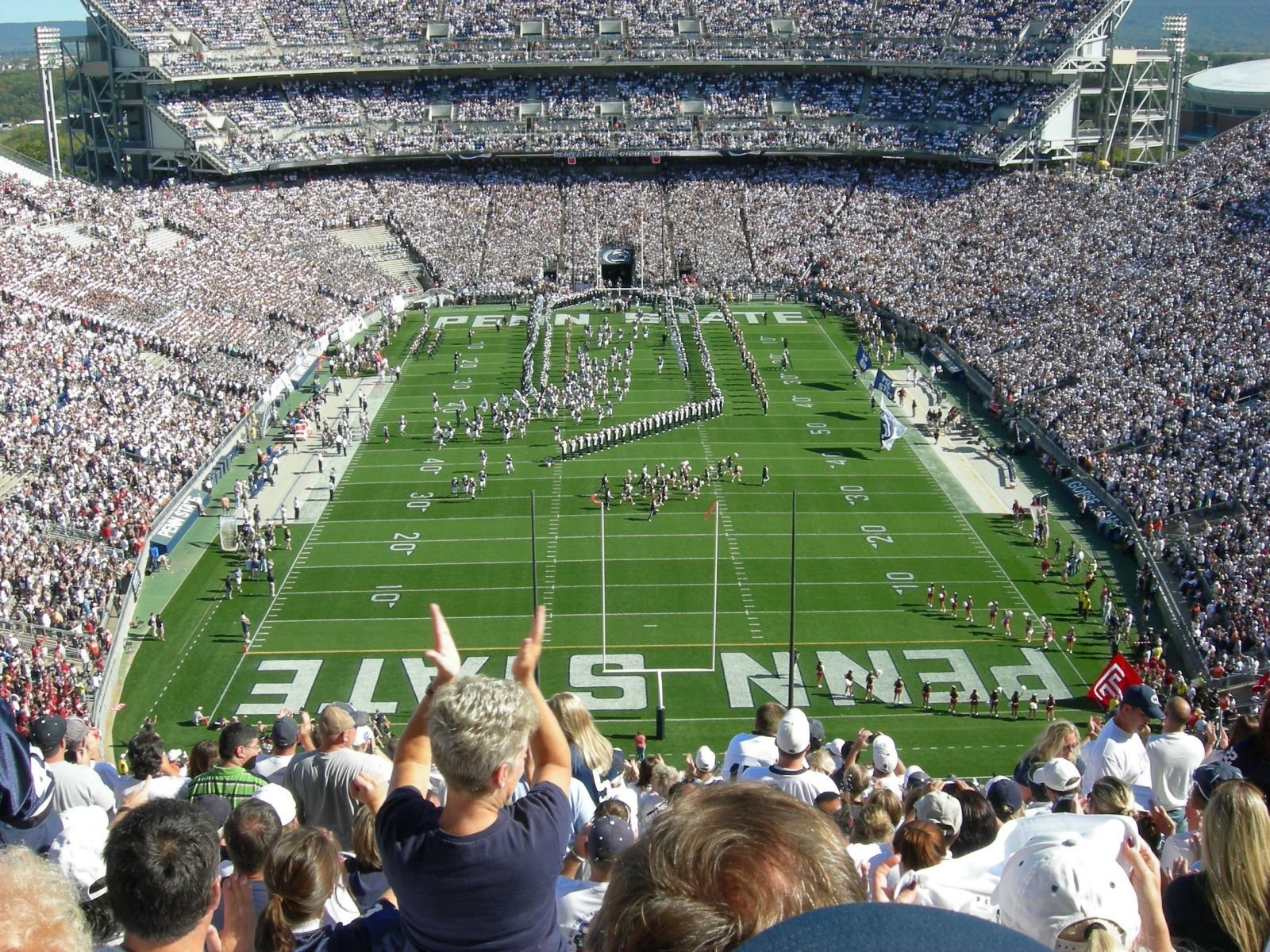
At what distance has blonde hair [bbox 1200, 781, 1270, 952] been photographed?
12.7 ft

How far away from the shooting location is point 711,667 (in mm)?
23406

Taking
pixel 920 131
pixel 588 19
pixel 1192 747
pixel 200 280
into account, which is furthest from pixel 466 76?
pixel 1192 747

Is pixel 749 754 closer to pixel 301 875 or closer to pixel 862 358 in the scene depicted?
pixel 301 875

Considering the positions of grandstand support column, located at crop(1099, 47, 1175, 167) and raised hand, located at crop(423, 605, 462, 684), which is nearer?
raised hand, located at crop(423, 605, 462, 684)

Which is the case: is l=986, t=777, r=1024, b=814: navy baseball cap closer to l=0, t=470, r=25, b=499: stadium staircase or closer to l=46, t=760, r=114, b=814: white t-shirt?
l=46, t=760, r=114, b=814: white t-shirt

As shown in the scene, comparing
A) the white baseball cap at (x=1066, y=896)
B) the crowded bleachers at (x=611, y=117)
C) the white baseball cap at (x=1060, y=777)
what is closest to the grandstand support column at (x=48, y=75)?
the crowded bleachers at (x=611, y=117)

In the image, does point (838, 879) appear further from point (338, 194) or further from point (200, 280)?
point (338, 194)

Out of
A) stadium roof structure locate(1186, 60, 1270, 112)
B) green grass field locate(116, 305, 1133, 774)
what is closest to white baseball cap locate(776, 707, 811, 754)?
green grass field locate(116, 305, 1133, 774)

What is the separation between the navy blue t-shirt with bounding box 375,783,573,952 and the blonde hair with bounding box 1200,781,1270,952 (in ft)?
5.93

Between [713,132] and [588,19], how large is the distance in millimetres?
9062

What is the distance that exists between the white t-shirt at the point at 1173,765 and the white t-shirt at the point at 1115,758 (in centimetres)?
10

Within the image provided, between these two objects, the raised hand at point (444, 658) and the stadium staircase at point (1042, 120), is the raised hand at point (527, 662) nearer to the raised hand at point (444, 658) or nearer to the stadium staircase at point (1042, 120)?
the raised hand at point (444, 658)

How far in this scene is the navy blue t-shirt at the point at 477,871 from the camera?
12.0ft

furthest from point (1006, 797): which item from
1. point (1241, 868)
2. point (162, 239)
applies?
point (162, 239)
